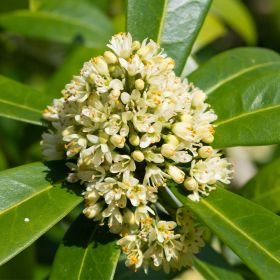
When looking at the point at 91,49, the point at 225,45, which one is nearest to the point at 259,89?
the point at 91,49

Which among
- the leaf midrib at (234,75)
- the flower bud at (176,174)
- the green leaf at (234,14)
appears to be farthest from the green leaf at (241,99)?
the green leaf at (234,14)

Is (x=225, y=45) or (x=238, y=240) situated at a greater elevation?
(x=225, y=45)

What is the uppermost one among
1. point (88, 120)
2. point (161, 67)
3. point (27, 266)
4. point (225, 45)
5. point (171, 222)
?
point (225, 45)

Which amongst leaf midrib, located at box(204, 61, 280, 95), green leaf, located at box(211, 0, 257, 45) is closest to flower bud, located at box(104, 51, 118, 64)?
leaf midrib, located at box(204, 61, 280, 95)

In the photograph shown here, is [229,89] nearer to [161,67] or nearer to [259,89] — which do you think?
[259,89]

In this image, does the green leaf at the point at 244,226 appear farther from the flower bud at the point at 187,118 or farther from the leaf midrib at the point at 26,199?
the leaf midrib at the point at 26,199

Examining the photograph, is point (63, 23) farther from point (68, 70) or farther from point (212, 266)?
point (212, 266)

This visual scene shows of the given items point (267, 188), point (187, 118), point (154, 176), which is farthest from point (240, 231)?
point (267, 188)
